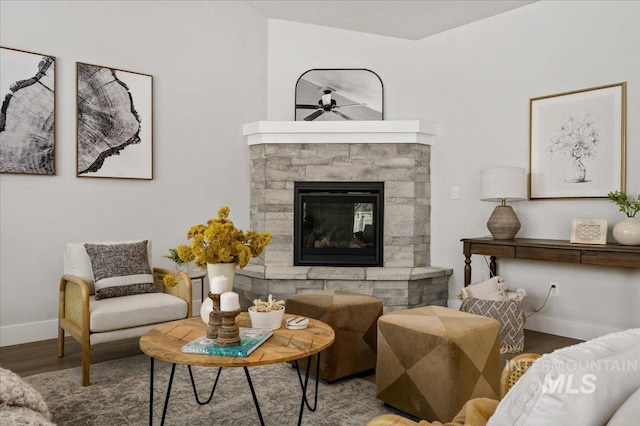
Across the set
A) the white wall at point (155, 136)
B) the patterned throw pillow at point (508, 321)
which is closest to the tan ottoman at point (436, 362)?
the patterned throw pillow at point (508, 321)

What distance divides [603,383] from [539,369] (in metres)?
0.11

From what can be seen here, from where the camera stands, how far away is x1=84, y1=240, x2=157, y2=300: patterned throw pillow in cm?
328

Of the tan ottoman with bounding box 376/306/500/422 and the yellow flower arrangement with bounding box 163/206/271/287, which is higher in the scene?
the yellow flower arrangement with bounding box 163/206/271/287

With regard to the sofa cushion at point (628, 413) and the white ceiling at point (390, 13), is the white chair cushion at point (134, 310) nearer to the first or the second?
the sofa cushion at point (628, 413)

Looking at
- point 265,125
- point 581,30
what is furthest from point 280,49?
point 581,30

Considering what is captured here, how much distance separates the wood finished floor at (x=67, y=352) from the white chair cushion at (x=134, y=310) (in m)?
0.45

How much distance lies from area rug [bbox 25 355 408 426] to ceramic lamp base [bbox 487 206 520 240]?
6.12ft

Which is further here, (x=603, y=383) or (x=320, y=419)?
(x=320, y=419)

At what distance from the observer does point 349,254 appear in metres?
4.86

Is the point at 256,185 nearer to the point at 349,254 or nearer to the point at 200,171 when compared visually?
the point at 200,171

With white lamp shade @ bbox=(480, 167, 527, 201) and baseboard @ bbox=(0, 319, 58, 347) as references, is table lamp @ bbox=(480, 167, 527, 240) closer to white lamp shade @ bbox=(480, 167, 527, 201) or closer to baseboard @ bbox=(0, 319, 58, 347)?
white lamp shade @ bbox=(480, 167, 527, 201)

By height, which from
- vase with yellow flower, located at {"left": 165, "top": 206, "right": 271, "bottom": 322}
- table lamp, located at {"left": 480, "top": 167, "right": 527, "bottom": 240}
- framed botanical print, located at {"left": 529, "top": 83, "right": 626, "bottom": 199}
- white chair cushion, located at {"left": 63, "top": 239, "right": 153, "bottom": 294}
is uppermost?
framed botanical print, located at {"left": 529, "top": 83, "right": 626, "bottom": 199}

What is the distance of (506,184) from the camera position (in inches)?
155

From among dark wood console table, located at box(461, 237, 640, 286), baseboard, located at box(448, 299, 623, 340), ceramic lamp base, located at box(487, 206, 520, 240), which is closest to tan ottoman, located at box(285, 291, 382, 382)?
dark wood console table, located at box(461, 237, 640, 286)
